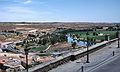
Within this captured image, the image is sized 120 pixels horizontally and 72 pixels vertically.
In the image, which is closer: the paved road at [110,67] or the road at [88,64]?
the road at [88,64]

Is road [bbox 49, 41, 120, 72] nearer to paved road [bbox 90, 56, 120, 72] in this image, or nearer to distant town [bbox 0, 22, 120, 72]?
paved road [bbox 90, 56, 120, 72]

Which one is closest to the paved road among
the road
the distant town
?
the road

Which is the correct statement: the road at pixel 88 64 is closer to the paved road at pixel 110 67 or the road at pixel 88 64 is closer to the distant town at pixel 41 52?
the paved road at pixel 110 67

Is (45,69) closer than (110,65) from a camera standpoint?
Yes

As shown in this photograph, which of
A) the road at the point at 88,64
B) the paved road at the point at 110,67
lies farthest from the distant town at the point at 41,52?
the paved road at the point at 110,67

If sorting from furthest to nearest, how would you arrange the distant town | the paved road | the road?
1. the distant town
2. the paved road
3. the road

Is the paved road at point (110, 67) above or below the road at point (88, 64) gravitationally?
below

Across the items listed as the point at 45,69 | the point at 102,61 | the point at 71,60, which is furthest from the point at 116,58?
the point at 45,69

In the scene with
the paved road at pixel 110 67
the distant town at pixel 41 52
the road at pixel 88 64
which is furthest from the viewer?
the distant town at pixel 41 52

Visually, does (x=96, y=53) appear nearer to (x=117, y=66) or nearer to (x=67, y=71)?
(x=117, y=66)

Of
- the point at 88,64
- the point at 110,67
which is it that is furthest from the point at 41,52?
the point at 110,67

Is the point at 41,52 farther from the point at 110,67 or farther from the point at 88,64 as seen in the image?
the point at 110,67
